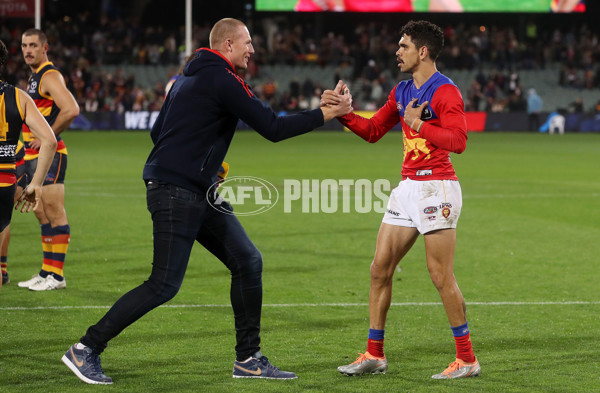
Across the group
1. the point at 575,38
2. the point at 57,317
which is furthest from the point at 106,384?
the point at 575,38

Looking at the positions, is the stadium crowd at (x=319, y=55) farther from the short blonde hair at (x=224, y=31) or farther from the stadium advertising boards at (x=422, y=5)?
the short blonde hair at (x=224, y=31)

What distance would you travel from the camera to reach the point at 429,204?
223 inches

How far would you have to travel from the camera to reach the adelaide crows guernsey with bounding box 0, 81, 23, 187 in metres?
5.75

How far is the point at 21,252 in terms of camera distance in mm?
10773

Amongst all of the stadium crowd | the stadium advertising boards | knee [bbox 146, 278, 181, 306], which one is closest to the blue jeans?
knee [bbox 146, 278, 181, 306]

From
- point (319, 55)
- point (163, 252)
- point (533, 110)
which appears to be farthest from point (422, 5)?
point (163, 252)

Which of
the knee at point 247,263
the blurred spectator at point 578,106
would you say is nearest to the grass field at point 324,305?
the knee at point 247,263

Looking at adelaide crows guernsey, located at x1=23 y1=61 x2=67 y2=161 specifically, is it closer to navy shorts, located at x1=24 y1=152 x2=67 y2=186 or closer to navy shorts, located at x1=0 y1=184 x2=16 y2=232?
navy shorts, located at x1=24 y1=152 x2=67 y2=186

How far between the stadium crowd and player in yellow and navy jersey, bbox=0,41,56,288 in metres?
34.7

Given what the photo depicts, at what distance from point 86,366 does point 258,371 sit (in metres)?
0.99

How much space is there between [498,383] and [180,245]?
199cm

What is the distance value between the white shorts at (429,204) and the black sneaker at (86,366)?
1.95m

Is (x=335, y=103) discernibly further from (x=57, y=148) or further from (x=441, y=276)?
(x=57, y=148)

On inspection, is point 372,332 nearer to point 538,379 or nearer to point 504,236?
point 538,379
